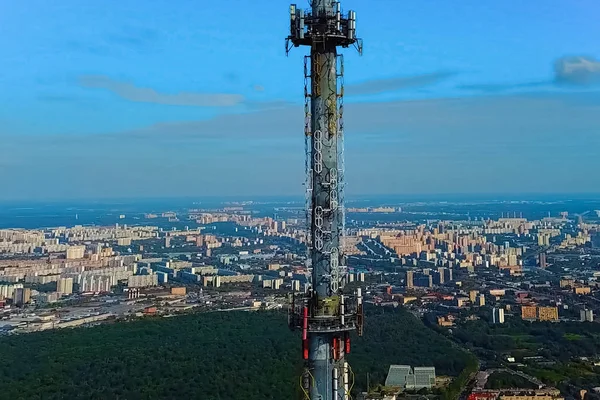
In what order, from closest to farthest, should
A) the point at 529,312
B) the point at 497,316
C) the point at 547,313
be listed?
the point at 497,316 → the point at 547,313 → the point at 529,312

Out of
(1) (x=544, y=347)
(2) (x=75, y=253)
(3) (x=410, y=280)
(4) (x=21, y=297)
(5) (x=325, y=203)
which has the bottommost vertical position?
(1) (x=544, y=347)

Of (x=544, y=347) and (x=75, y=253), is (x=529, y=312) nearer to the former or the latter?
(x=544, y=347)

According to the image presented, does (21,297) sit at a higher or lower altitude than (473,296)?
higher

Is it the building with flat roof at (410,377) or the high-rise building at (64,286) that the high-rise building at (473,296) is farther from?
the high-rise building at (64,286)

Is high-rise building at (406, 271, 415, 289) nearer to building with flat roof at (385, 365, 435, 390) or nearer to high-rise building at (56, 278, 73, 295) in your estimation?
building with flat roof at (385, 365, 435, 390)

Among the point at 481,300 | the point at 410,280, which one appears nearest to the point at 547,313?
the point at 481,300

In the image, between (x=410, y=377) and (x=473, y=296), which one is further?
(x=473, y=296)
